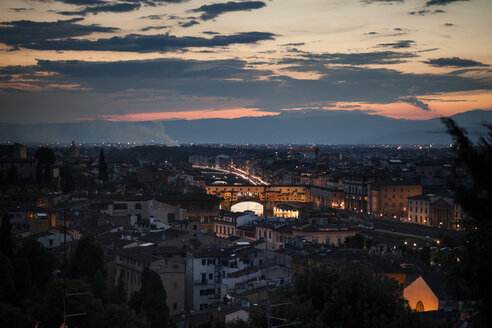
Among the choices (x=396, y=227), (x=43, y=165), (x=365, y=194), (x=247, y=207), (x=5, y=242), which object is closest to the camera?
(x=5, y=242)

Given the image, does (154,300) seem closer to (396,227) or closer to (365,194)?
(396,227)

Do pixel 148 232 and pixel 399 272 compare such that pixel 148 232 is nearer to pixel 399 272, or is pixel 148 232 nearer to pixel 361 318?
pixel 399 272

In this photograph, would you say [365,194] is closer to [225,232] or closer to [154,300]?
[225,232]

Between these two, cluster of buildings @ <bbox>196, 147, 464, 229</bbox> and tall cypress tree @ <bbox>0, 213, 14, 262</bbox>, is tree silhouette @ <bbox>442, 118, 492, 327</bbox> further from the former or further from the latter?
cluster of buildings @ <bbox>196, 147, 464, 229</bbox>

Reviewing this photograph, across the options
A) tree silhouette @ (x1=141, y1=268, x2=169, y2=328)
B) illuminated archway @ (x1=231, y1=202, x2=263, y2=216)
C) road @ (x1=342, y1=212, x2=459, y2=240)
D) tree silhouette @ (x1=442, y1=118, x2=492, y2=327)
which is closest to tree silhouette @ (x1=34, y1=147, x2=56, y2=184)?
illuminated archway @ (x1=231, y1=202, x2=263, y2=216)

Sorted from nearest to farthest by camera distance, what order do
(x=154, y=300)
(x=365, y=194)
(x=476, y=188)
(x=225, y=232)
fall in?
(x=476, y=188), (x=154, y=300), (x=225, y=232), (x=365, y=194)

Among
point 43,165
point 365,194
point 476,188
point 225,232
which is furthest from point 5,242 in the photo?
point 365,194

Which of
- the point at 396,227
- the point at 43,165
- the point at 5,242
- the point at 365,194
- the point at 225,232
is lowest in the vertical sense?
the point at 396,227

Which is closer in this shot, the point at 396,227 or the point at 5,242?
the point at 5,242

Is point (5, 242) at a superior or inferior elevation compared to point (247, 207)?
superior

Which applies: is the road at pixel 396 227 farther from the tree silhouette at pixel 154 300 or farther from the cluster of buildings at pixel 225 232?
the tree silhouette at pixel 154 300

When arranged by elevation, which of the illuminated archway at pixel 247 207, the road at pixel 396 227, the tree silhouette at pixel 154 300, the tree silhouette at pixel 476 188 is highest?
the tree silhouette at pixel 476 188

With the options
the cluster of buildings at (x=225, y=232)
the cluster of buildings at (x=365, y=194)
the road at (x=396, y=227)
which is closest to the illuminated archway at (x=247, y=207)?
the cluster of buildings at (x=225, y=232)

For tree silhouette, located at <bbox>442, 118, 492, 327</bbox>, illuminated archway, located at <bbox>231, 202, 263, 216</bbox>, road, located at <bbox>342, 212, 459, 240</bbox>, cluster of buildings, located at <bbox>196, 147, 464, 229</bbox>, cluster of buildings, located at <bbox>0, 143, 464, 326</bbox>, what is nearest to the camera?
tree silhouette, located at <bbox>442, 118, 492, 327</bbox>
